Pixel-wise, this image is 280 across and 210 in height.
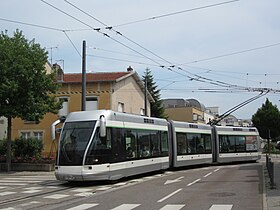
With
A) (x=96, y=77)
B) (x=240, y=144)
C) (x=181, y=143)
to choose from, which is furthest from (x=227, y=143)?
(x=96, y=77)

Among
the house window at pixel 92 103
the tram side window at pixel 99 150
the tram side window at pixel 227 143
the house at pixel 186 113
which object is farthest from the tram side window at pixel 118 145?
the house at pixel 186 113

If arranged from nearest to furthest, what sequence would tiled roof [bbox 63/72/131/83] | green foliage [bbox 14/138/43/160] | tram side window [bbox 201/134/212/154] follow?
tram side window [bbox 201/134/212/154]
green foliage [bbox 14/138/43/160]
tiled roof [bbox 63/72/131/83]

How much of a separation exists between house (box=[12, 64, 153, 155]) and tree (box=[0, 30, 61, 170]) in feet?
39.7

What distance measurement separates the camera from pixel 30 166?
28.7m

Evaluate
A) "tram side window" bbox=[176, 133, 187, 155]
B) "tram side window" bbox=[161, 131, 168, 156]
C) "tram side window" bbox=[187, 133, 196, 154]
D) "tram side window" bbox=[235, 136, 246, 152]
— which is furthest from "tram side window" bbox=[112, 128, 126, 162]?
Answer: "tram side window" bbox=[235, 136, 246, 152]

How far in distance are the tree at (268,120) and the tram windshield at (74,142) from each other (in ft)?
200

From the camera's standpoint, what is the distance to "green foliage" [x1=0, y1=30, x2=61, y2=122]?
2617cm

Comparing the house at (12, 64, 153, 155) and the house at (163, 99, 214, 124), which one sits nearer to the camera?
the house at (12, 64, 153, 155)

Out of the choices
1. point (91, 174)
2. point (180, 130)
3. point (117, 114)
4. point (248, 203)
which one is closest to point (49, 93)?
point (180, 130)

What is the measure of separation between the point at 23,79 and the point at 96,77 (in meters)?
15.9

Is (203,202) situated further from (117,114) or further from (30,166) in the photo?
(30,166)

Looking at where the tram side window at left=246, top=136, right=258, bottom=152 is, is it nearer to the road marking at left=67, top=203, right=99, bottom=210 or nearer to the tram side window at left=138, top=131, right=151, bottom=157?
the tram side window at left=138, top=131, right=151, bottom=157

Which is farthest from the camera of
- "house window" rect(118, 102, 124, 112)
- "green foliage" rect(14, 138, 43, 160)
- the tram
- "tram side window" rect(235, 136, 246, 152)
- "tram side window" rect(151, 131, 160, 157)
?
"house window" rect(118, 102, 124, 112)

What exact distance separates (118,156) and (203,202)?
7.05 meters
